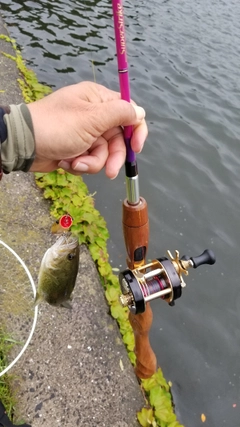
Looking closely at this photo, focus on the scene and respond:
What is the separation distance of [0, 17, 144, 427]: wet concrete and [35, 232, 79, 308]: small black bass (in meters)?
0.74

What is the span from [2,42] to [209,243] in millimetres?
5519

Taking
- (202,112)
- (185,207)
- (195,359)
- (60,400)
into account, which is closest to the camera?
(60,400)

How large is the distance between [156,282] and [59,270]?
525 millimetres

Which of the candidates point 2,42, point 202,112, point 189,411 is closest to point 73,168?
point 189,411

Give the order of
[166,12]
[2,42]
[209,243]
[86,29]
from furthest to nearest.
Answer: [166,12] → [86,29] → [2,42] → [209,243]

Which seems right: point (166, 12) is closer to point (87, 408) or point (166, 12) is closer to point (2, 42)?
point (2, 42)

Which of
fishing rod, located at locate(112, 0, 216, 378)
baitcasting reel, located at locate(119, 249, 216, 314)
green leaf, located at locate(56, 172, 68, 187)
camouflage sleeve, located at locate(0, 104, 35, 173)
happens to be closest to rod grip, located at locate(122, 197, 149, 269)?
fishing rod, located at locate(112, 0, 216, 378)

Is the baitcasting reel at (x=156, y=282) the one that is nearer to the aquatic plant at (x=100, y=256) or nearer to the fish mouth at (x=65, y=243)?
the fish mouth at (x=65, y=243)

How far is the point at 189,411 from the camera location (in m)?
3.48

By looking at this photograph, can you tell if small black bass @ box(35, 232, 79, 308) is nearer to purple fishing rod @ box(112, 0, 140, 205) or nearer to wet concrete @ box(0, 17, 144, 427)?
purple fishing rod @ box(112, 0, 140, 205)

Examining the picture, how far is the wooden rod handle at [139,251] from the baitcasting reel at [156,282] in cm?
14

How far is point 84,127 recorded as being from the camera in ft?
6.32

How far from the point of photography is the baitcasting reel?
7.06 feet

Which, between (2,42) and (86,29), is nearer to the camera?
→ (2,42)
